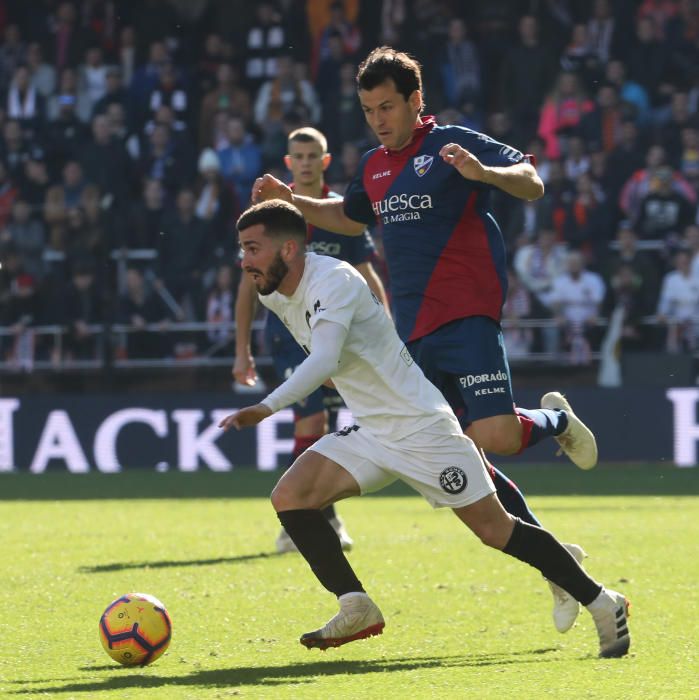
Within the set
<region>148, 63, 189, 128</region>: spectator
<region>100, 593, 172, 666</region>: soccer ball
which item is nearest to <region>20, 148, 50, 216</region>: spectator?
<region>148, 63, 189, 128</region>: spectator

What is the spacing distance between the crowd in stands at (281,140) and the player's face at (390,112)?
9797mm

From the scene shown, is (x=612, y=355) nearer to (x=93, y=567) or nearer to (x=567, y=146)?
(x=567, y=146)

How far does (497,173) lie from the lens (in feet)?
20.2

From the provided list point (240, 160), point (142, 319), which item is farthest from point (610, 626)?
point (240, 160)

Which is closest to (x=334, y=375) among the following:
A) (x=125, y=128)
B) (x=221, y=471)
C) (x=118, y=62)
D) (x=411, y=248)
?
(x=411, y=248)

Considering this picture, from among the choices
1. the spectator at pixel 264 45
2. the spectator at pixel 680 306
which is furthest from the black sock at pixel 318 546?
the spectator at pixel 264 45

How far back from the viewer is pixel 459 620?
675 cm

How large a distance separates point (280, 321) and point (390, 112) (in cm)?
237

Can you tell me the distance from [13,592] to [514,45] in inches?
546

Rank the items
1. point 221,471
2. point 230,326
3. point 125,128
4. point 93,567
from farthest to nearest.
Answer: point 125,128 < point 230,326 < point 221,471 < point 93,567

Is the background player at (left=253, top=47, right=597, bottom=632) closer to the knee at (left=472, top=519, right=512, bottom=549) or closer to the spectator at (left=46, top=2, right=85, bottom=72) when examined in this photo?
the knee at (left=472, top=519, right=512, bottom=549)

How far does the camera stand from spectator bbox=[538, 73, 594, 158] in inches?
727

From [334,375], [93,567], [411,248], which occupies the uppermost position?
[411,248]

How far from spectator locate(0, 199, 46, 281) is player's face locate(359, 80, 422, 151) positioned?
11.9 metres
